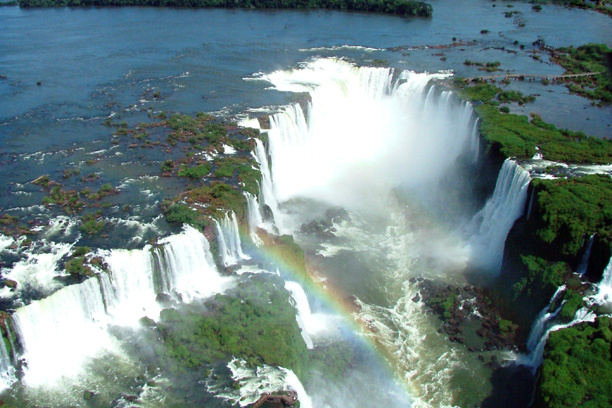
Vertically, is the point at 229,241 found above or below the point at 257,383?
above

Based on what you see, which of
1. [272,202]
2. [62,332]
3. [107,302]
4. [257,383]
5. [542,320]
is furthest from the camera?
[272,202]

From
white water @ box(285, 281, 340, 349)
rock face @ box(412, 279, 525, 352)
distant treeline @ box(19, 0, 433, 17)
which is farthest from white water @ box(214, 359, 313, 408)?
distant treeline @ box(19, 0, 433, 17)

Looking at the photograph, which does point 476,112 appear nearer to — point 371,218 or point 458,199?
point 458,199

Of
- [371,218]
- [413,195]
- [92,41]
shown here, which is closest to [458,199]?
[413,195]

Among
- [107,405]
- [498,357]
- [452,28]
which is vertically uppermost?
[452,28]

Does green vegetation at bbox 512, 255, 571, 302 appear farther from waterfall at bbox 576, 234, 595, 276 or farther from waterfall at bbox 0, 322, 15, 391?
waterfall at bbox 0, 322, 15, 391

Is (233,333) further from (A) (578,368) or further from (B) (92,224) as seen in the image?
(A) (578,368)

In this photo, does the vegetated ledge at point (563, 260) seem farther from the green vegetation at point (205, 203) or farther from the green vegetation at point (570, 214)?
the green vegetation at point (205, 203)

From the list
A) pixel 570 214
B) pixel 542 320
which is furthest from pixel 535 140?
pixel 542 320
